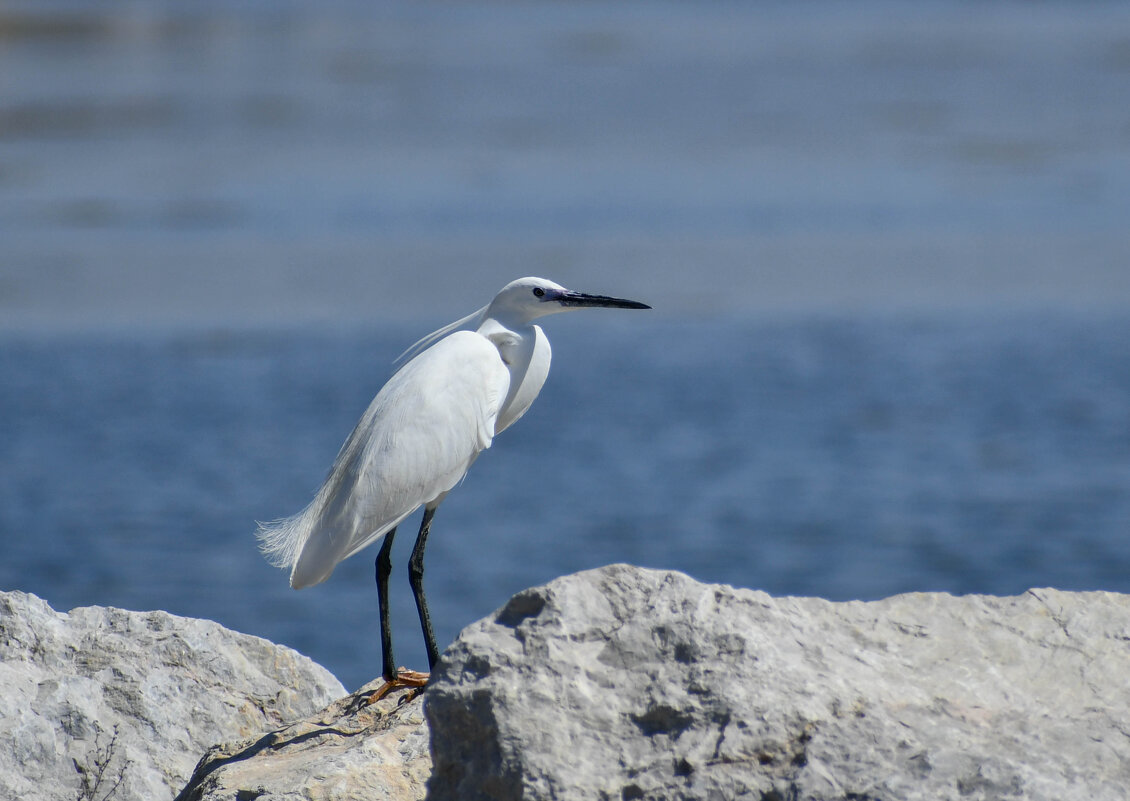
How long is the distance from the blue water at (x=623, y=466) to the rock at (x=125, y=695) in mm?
3444

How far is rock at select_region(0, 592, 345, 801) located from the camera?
401cm

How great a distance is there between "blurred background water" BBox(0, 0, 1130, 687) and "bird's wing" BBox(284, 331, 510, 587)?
3.72 m

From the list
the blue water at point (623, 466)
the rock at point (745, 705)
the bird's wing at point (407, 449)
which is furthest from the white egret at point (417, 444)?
the blue water at point (623, 466)

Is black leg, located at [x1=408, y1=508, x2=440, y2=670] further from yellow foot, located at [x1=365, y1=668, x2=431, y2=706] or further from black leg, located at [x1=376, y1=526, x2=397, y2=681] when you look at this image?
yellow foot, located at [x1=365, y1=668, x2=431, y2=706]

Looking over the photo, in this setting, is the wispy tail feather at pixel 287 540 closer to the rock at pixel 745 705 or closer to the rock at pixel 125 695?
the rock at pixel 125 695

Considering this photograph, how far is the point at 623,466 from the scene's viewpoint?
1128 centimetres

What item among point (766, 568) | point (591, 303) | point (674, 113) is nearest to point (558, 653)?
point (591, 303)

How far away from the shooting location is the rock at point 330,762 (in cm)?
354

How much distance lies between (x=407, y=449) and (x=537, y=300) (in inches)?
24.8

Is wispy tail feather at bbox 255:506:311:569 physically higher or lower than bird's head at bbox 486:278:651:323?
lower

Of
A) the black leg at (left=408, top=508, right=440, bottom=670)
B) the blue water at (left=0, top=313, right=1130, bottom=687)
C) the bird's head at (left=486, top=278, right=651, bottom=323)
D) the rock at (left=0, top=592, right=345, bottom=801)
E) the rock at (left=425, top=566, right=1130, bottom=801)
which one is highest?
the bird's head at (left=486, top=278, right=651, bottom=323)

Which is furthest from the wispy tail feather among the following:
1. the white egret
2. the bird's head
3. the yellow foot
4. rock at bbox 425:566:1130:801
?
rock at bbox 425:566:1130:801

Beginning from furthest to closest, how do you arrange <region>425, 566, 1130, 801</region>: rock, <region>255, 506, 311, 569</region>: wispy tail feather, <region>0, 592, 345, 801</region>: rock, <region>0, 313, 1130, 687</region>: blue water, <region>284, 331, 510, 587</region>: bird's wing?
<region>0, 313, 1130, 687</region>: blue water
<region>255, 506, 311, 569</region>: wispy tail feather
<region>284, 331, 510, 587</region>: bird's wing
<region>0, 592, 345, 801</region>: rock
<region>425, 566, 1130, 801</region>: rock

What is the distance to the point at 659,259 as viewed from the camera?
1518 centimetres
